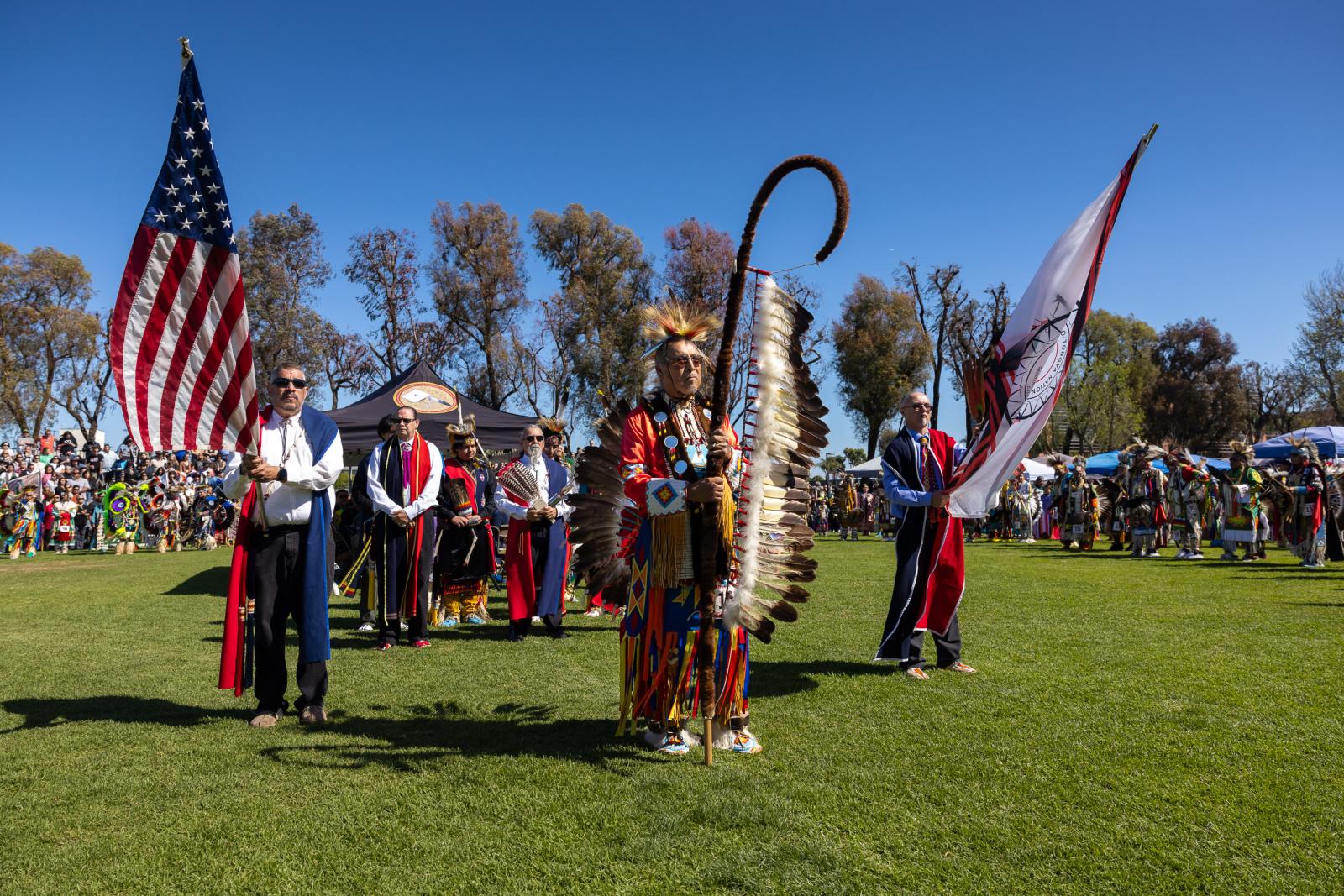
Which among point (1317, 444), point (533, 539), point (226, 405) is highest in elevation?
point (1317, 444)

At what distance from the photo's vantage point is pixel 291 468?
4684mm

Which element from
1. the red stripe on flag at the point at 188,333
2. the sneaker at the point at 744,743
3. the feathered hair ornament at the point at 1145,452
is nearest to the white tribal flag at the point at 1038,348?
the sneaker at the point at 744,743

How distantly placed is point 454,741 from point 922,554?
3.39 m

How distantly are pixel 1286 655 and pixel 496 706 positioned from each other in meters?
5.78

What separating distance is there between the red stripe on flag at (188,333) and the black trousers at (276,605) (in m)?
0.88

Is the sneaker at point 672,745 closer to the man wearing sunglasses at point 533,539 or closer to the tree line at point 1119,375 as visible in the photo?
the man wearing sunglasses at point 533,539

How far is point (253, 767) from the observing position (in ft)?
13.0

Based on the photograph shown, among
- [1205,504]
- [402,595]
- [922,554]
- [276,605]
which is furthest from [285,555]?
[1205,504]

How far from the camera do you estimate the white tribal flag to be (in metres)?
4.38

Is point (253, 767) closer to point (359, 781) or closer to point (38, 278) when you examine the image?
point (359, 781)

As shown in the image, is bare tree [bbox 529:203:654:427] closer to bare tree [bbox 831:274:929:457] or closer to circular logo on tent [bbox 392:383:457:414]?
bare tree [bbox 831:274:929:457]

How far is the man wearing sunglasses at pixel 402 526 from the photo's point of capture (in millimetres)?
7238

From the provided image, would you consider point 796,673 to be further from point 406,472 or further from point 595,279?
point 595,279

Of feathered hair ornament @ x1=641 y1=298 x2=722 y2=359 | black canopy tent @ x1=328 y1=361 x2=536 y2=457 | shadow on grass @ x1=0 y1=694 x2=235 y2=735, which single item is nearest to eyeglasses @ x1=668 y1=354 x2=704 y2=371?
feathered hair ornament @ x1=641 y1=298 x2=722 y2=359
